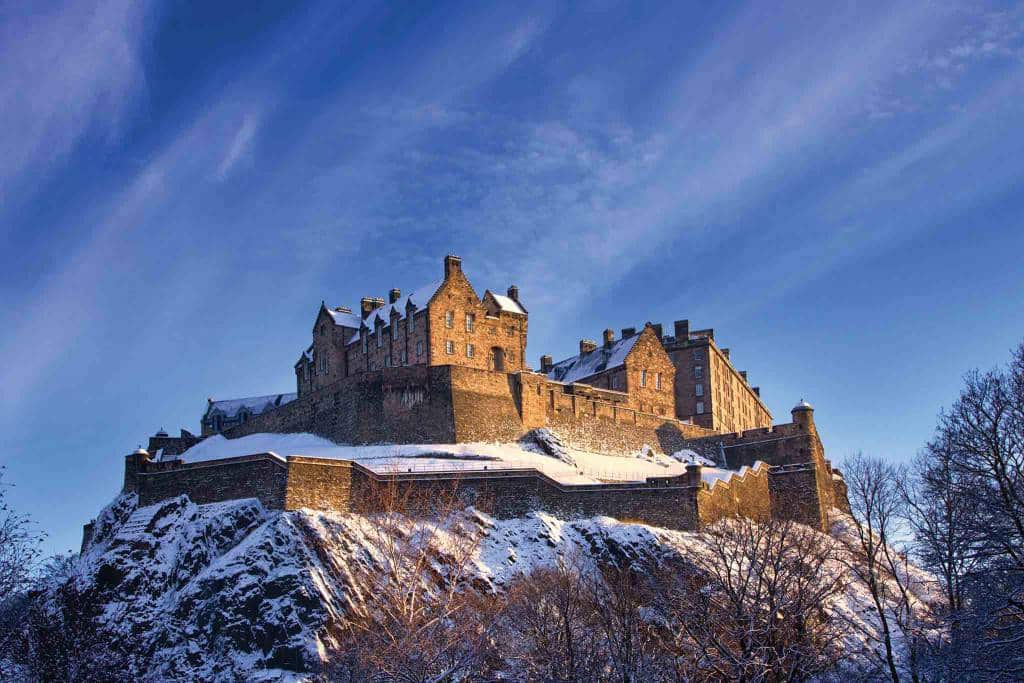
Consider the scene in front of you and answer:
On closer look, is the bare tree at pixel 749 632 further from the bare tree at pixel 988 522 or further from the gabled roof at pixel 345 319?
the gabled roof at pixel 345 319

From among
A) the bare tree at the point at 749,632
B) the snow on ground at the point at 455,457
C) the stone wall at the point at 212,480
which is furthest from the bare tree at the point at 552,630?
the snow on ground at the point at 455,457

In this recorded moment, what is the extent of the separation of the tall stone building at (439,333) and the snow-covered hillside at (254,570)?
20682 millimetres

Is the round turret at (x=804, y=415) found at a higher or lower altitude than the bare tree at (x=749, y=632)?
higher

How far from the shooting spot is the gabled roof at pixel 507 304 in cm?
7762

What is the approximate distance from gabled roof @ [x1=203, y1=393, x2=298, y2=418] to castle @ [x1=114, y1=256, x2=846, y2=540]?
12.5 m

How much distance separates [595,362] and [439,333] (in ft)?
57.5

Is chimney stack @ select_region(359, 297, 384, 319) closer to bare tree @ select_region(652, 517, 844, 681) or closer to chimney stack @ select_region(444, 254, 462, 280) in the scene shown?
chimney stack @ select_region(444, 254, 462, 280)

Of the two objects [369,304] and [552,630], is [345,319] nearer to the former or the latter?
[369,304]

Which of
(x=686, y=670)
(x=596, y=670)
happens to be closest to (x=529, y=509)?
(x=596, y=670)

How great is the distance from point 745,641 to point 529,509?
973 inches

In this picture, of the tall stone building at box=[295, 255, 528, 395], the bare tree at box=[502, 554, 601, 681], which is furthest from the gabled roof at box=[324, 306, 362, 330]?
the bare tree at box=[502, 554, 601, 681]

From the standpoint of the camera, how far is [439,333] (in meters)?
73.5

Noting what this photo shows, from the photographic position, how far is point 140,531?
51625 millimetres

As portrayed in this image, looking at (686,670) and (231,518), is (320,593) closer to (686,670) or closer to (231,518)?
(231,518)
